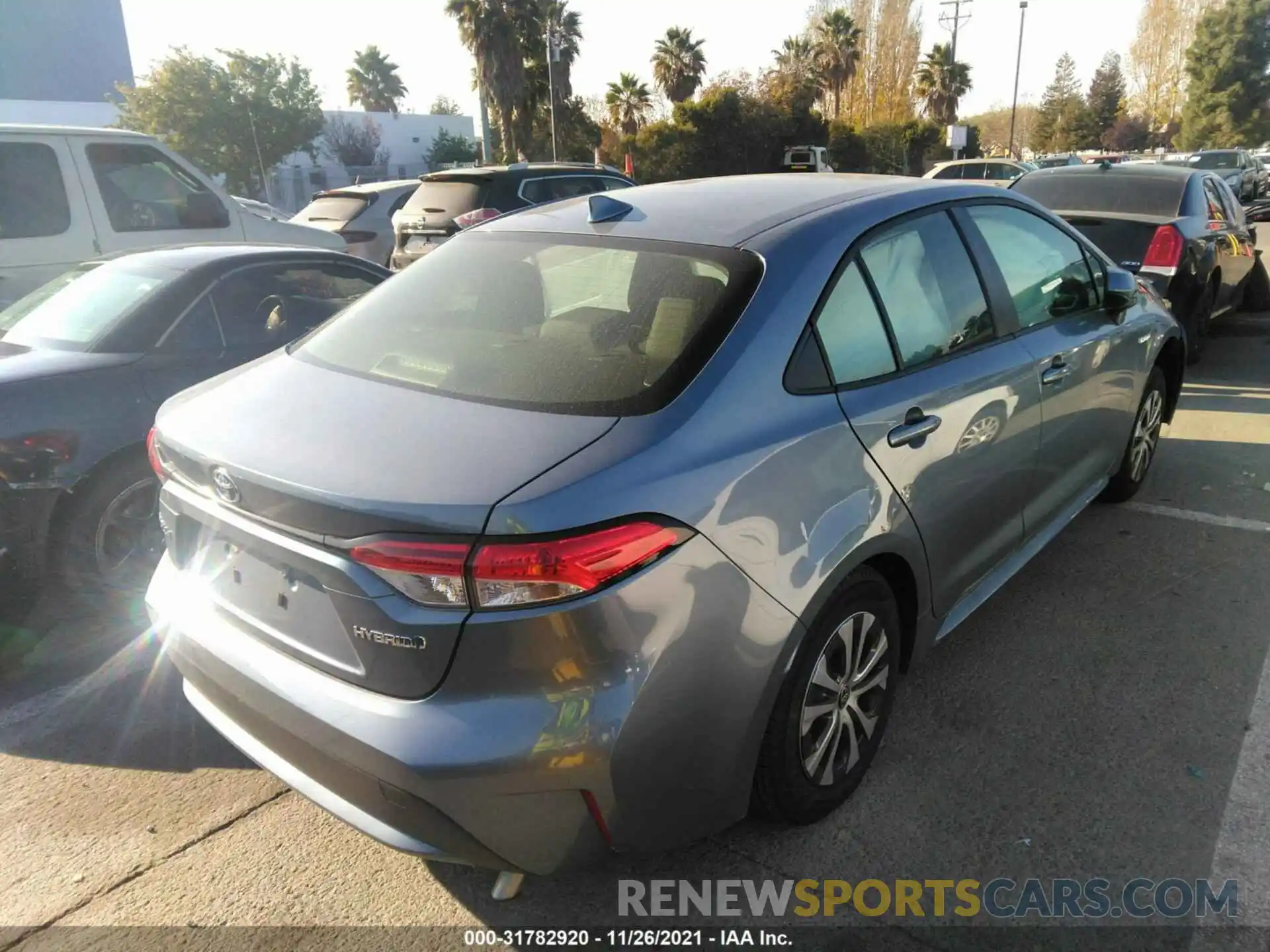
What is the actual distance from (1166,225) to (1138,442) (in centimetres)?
329

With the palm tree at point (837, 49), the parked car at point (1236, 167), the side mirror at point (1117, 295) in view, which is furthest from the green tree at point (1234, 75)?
the side mirror at point (1117, 295)

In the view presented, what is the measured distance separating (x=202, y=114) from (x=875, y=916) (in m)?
32.5

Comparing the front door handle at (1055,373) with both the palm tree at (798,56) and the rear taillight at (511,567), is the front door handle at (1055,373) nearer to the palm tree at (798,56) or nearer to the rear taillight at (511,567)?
the rear taillight at (511,567)

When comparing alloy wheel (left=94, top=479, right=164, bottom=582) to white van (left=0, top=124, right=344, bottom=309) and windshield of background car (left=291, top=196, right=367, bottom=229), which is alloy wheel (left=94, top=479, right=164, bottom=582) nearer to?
white van (left=0, top=124, right=344, bottom=309)

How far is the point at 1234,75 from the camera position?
55250 millimetres

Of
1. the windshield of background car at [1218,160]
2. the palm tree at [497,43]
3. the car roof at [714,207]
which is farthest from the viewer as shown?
the palm tree at [497,43]

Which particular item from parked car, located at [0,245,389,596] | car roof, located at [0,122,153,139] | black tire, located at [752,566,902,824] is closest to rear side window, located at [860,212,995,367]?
black tire, located at [752,566,902,824]

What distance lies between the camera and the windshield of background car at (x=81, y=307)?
4.11 meters

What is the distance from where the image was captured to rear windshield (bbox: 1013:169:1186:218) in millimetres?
7391

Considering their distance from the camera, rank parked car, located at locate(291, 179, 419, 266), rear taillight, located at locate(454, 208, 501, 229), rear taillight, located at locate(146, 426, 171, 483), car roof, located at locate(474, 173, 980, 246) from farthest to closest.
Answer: parked car, located at locate(291, 179, 419, 266) < rear taillight, located at locate(454, 208, 501, 229) < car roof, located at locate(474, 173, 980, 246) < rear taillight, located at locate(146, 426, 171, 483)

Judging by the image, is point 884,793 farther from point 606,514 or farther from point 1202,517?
point 1202,517

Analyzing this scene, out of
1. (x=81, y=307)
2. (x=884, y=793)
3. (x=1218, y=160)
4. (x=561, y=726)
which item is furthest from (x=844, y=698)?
(x=1218, y=160)

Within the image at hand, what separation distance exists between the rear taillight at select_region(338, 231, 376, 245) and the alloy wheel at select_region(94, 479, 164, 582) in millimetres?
7860

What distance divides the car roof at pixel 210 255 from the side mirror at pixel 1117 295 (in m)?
3.82
